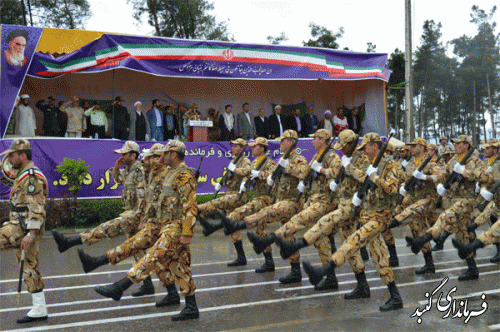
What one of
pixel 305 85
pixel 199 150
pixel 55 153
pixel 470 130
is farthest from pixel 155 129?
pixel 470 130

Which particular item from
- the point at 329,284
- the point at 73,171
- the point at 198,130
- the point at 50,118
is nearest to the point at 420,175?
the point at 329,284

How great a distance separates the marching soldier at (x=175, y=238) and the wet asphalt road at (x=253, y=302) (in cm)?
47

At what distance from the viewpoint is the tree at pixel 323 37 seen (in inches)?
1331

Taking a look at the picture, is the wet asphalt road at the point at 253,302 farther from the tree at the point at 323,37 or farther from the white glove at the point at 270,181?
the tree at the point at 323,37

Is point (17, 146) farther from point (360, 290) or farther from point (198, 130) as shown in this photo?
point (198, 130)

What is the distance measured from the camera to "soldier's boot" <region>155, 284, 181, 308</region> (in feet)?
22.2

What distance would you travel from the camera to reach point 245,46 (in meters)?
16.5

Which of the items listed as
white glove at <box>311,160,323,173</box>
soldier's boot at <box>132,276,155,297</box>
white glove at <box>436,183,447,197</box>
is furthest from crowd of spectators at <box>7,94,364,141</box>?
white glove at <box>436,183,447,197</box>

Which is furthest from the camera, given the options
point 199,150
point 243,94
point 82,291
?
point 243,94

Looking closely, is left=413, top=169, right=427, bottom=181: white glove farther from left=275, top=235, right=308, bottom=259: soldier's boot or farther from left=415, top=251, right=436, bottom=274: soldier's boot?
left=275, top=235, right=308, bottom=259: soldier's boot

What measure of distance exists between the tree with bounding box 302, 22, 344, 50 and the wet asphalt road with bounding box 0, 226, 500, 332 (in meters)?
25.7

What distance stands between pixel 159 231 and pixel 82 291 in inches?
73.0

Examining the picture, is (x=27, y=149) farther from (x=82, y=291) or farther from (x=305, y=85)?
(x=305, y=85)

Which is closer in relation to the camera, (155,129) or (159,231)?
(159,231)
